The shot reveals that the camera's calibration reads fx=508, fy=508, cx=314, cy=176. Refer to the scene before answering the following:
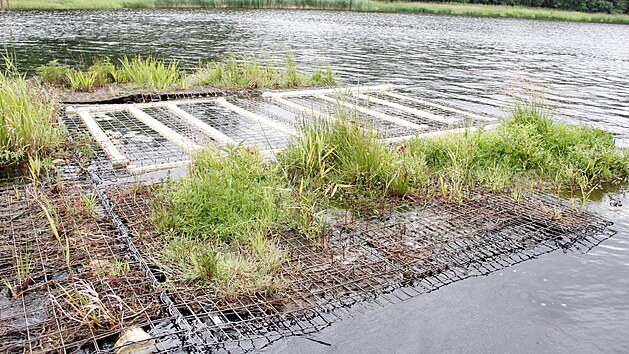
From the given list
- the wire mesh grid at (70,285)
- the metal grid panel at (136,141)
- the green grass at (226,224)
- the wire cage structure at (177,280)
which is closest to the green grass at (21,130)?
the wire cage structure at (177,280)

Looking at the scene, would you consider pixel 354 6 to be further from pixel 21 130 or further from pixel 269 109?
pixel 21 130

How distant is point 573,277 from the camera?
14.3ft

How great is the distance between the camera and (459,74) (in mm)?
15219

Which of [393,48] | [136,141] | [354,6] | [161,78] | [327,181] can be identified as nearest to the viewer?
[327,181]

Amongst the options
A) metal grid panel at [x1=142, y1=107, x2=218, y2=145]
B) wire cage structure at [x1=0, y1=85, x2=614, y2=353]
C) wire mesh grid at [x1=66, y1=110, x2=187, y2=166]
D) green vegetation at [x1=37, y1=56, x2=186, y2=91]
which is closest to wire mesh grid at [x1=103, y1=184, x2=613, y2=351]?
wire cage structure at [x1=0, y1=85, x2=614, y2=353]

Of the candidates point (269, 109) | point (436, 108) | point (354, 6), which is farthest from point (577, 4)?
point (269, 109)

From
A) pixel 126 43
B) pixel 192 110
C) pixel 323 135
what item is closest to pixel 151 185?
pixel 323 135

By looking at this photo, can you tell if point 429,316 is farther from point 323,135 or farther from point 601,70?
point 601,70

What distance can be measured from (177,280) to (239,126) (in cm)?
412

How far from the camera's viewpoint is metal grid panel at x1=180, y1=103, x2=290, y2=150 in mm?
6785

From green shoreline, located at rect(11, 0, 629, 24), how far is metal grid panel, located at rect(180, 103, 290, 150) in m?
23.3

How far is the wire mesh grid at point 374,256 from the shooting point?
344cm

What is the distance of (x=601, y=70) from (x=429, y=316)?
1663 cm

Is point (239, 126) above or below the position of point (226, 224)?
above
